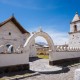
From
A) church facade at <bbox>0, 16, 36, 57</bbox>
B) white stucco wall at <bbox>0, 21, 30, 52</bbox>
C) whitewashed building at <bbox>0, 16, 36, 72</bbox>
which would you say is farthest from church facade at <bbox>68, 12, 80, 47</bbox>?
white stucco wall at <bbox>0, 21, 30, 52</bbox>

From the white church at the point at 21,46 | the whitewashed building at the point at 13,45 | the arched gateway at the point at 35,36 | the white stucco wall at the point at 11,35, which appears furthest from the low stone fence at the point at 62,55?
the white stucco wall at the point at 11,35

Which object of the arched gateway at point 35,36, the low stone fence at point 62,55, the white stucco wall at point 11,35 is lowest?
the low stone fence at point 62,55

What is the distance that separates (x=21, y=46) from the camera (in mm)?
16125

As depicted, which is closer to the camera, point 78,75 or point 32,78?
point 78,75

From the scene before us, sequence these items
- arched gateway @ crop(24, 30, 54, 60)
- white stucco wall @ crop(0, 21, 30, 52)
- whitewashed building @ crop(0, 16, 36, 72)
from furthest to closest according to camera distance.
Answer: white stucco wall @ crop(0, 21, 30, 52), arched gateway @ crop(24, 30, 54, 60), whitewashed building @ crop(0, 16, 36, 72)

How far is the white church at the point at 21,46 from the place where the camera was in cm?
1381

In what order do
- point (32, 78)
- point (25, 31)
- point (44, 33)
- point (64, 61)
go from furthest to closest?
point (25, 31)
point (64, 61)
point (44, 33)
point (32, 78)

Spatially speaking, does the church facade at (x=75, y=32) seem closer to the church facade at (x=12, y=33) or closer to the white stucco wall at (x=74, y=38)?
the white stucco wall at (x=74, y=38)

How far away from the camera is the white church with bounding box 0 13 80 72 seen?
13.8m

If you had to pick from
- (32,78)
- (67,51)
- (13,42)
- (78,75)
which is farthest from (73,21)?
(78,75)

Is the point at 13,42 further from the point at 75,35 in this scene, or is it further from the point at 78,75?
the point at 78,75

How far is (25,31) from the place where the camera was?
84.8 feet

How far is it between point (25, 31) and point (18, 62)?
1197 centimetres

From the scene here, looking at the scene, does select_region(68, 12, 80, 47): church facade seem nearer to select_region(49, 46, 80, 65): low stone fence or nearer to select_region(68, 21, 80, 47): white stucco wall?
select_region(68, 21, 80, 47): white stucco wall
